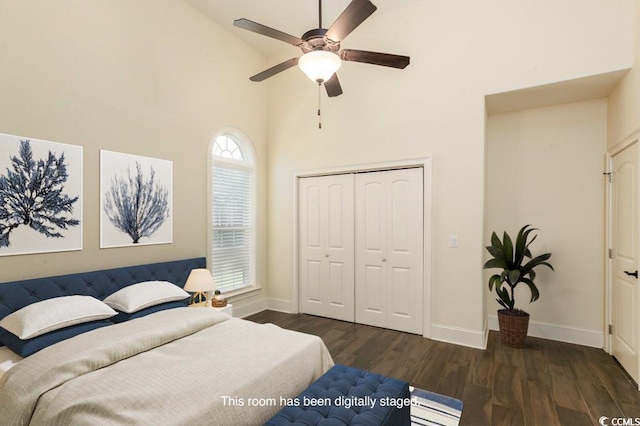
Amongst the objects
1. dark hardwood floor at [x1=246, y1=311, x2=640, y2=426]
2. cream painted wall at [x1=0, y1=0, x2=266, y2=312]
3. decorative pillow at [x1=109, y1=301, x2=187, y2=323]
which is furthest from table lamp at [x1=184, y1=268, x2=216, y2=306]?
dark hardwood floor at [x1=246, y1=311, x2=640, y2=426]

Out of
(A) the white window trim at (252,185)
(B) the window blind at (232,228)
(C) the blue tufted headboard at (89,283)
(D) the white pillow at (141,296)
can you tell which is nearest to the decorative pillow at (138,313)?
(D) the white pillow at (141,296)

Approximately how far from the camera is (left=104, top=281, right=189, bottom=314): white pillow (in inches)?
101

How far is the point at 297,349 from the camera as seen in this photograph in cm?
196

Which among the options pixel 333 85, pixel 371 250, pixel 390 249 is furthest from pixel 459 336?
pixel 333 85

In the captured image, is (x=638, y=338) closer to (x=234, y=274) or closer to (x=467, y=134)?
(x=467, y=134)

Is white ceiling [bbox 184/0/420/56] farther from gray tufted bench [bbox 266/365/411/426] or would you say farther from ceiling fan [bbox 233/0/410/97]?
gray tufted bench [bbox 266/365/411/426]

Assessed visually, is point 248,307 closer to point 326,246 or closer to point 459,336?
point 326,246

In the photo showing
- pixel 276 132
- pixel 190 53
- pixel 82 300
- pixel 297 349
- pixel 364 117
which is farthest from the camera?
pixel 276 132

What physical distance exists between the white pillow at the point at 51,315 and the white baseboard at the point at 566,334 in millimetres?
4371

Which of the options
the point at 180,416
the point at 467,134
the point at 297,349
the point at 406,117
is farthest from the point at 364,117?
the point at 180,416

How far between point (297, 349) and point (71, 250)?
85.5 inches

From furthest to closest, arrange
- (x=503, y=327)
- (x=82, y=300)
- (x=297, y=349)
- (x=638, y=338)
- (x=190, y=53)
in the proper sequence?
(x=190, y=53) → (x=503, y=327) → (x=638, y=338) → (x=82, y=300) → (x=297, y=349)

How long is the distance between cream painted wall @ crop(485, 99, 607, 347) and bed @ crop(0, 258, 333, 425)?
120 inches

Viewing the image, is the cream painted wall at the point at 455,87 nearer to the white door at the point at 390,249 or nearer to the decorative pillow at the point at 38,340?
the white door at the point at 390,249
